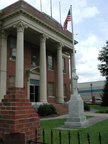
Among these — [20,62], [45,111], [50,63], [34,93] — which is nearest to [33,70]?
[34,93]

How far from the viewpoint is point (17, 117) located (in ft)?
9.80

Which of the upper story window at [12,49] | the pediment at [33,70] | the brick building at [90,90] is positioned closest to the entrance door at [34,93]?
the pediment at [33,70]

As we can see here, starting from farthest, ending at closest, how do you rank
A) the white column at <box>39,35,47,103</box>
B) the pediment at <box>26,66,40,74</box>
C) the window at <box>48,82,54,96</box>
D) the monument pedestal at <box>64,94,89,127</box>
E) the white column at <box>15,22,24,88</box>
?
the window at <box>48,82,54,96</box>, the pediment at <box>26,66,40,74</box>, the white column at <box>39,35,47,103</box>, the white column at <box>15,22,24,88</box>, the monument pedestal at <box>64,94,89,127</box>

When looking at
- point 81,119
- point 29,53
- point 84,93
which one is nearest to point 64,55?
point 29,53

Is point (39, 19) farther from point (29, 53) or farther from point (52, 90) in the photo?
point (52, 90)

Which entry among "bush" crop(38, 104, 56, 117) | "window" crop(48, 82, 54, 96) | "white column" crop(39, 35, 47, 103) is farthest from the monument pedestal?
"window" crop(48, 82, 54, 96)

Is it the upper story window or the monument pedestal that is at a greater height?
the upper story window

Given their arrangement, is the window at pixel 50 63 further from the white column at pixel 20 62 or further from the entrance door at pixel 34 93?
the white column at pixel 20 62

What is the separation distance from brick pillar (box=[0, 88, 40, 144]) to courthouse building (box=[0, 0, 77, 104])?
1383cm

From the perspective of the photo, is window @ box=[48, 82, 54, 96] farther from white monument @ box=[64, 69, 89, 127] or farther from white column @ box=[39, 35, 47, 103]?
white monument @ box=[64, 69, 89, 127]

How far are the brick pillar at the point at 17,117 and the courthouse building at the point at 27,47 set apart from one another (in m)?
13.8

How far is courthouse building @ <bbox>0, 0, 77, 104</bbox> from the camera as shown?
1822 centimetres

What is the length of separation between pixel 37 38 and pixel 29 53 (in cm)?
243

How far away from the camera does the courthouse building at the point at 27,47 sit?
1822 cm
